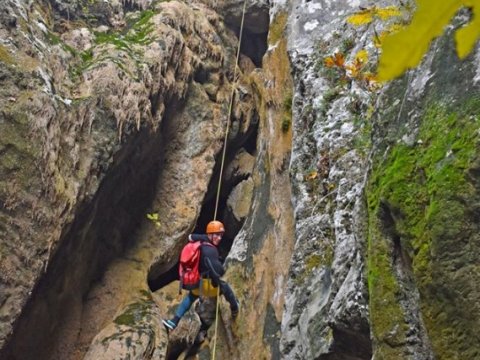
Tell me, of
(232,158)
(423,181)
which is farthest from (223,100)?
(423,181)

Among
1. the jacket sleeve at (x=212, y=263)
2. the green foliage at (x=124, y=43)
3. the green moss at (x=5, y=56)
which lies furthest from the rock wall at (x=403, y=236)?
the green foliage at (x=124, y=43)

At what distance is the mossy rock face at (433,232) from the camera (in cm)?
228

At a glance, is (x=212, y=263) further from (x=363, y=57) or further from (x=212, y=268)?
(x=363, y=57)

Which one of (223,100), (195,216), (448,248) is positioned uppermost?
(223,100)

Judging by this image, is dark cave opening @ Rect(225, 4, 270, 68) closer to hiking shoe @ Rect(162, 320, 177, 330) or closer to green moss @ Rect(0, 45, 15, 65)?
green moss @ Rect(0, 45, 15, 65)

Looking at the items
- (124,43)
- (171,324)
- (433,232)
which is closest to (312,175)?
(433,232)

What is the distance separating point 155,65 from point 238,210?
11.2 feet

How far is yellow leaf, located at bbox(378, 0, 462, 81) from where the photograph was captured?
55 cm

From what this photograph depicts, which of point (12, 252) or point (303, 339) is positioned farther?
point (12, 252)

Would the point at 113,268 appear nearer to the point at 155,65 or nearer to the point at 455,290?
the point at 155,65

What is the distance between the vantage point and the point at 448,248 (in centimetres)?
236

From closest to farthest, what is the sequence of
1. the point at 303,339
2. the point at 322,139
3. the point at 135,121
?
the point at 303,339
the point at 322,139
the point at 135,121

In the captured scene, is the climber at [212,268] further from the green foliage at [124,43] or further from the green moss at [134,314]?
the green foliage at [124,43]

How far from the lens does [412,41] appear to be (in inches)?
21.8
